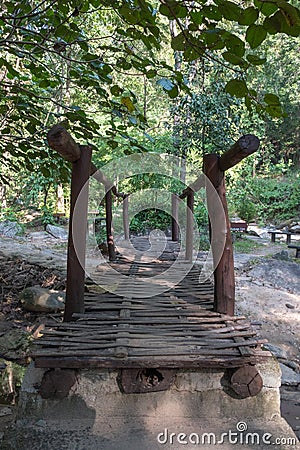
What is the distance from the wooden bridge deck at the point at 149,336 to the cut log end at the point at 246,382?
0.05 meters

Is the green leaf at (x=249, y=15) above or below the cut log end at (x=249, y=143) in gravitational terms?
below

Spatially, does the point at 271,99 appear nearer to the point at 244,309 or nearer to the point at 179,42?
the point at 179,42

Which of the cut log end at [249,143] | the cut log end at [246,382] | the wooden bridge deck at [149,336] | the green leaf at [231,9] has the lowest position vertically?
the cut log end at [246,382]

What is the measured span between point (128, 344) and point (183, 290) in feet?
3.77

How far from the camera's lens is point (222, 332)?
191cm

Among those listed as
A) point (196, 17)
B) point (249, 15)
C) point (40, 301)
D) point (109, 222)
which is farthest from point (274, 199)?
point (249, 15)

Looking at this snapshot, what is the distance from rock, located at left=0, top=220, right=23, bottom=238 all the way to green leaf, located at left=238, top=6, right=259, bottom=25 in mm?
7837

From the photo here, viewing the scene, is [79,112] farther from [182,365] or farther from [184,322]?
[182,365]

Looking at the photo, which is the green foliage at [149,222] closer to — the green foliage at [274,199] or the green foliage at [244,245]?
the green foliage at [244,245]

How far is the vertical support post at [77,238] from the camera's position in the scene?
6.86 ft

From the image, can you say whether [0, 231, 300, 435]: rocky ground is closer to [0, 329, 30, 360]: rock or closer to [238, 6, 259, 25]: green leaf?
[0, 329, 30, 360]: rock

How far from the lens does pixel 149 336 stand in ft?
6.16

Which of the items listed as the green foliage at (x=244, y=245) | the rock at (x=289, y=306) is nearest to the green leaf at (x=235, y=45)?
the rock at (x=289, y=306)
